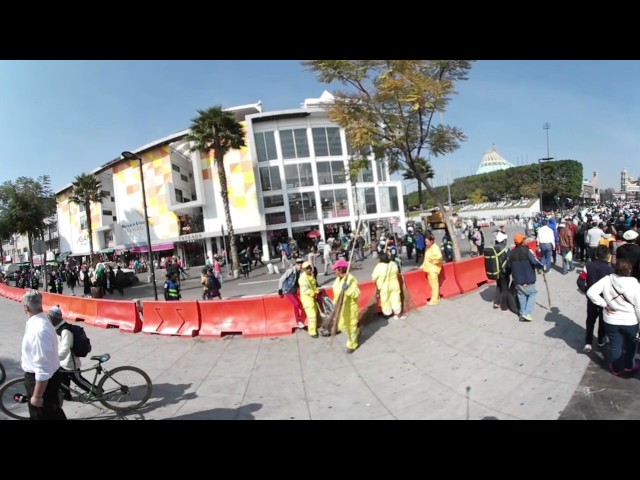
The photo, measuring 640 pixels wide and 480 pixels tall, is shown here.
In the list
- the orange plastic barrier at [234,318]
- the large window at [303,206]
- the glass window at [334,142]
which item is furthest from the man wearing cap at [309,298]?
the glass window at [334,142]

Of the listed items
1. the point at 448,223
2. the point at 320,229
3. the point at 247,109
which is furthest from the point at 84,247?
the point at 448,223

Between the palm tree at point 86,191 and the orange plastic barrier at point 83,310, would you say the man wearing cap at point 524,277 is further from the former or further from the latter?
the palm tree at point 86,191

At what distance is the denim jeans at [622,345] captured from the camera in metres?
3.93

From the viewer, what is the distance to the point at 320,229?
107 ft

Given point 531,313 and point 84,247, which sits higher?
point 84,247

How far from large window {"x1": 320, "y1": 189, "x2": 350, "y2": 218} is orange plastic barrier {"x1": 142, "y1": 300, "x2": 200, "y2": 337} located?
2501 cm

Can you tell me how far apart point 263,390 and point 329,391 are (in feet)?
3.14

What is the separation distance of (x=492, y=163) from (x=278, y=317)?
5649 inches

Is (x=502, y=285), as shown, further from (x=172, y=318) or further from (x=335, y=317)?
(x=172, y=318)

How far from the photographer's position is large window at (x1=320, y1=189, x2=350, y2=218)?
3269cm

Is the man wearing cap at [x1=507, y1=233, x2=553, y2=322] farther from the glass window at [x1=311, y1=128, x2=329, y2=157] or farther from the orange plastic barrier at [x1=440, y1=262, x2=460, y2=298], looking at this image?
the glass window at [x1=311, y1=128, x2=329, y2=157]

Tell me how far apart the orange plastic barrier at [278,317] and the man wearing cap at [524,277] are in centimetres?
441
